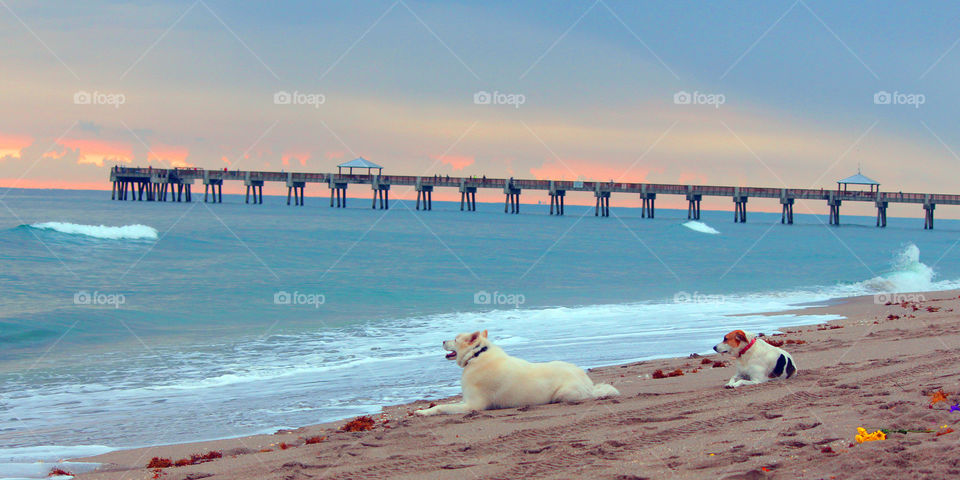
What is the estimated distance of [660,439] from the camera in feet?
16.8

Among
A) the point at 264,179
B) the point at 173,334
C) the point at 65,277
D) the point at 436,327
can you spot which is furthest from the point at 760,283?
the point at 264,179

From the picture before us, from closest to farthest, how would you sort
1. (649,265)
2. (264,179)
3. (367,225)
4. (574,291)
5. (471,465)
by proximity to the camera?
(471,465) → (574,291) → (649,265) → (367,225) → (264,179)

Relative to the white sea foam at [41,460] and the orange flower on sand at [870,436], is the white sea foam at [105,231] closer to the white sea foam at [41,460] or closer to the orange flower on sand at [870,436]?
the white sea foam at [41,460]

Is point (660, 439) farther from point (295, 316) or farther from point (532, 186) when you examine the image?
point (532, 186)

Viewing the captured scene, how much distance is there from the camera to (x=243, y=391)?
9.03 m

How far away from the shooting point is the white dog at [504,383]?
678 centimetres

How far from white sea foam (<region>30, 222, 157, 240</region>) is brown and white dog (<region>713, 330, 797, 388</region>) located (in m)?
39.0

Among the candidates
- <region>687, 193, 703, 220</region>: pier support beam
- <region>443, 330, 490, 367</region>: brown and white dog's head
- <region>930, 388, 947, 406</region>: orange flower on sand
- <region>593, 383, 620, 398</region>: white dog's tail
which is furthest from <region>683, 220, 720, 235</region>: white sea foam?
<region>930, 388, 947, 406</region>: orange flower on sand

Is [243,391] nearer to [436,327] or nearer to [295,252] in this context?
[436,327]

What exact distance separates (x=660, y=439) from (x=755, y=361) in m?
2.54

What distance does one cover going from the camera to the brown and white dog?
7.23 metres

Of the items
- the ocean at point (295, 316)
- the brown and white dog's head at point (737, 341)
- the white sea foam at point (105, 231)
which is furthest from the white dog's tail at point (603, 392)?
the white sea foam at point (105, 231)

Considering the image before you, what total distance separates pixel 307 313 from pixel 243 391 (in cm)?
910

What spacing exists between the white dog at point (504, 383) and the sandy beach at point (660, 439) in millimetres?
147
